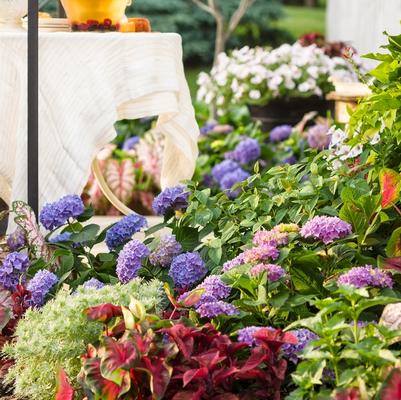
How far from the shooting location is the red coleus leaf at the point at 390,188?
254 cm

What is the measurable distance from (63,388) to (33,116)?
1433mm

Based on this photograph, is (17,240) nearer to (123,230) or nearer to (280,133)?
(123,230)

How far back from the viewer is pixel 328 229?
2.51 metres

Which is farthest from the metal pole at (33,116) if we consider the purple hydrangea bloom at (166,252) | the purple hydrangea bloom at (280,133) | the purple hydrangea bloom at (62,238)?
the purple hydrangea bloom at (280,133)

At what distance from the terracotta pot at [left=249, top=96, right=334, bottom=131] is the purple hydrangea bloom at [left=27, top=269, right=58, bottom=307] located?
4104mm

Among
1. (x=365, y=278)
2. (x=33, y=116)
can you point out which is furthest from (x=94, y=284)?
(x=33, y=116)

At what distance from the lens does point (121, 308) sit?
2.37 metres

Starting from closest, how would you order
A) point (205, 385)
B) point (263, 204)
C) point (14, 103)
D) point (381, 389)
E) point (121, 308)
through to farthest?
point (381, 389) < point (205, 385) < point (121, 308) < point (263, 204) < point (14, 103)

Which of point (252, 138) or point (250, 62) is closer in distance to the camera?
point (252, 138)

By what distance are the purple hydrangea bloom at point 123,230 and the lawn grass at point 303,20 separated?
15188 mm

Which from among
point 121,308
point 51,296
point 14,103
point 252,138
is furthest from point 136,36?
point 252,138

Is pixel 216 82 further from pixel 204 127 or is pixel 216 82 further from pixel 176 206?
pixel 176 206

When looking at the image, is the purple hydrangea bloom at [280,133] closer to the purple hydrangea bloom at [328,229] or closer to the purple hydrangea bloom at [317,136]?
the purple hydrangea bloom at [317,136]

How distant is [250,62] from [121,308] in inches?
183
